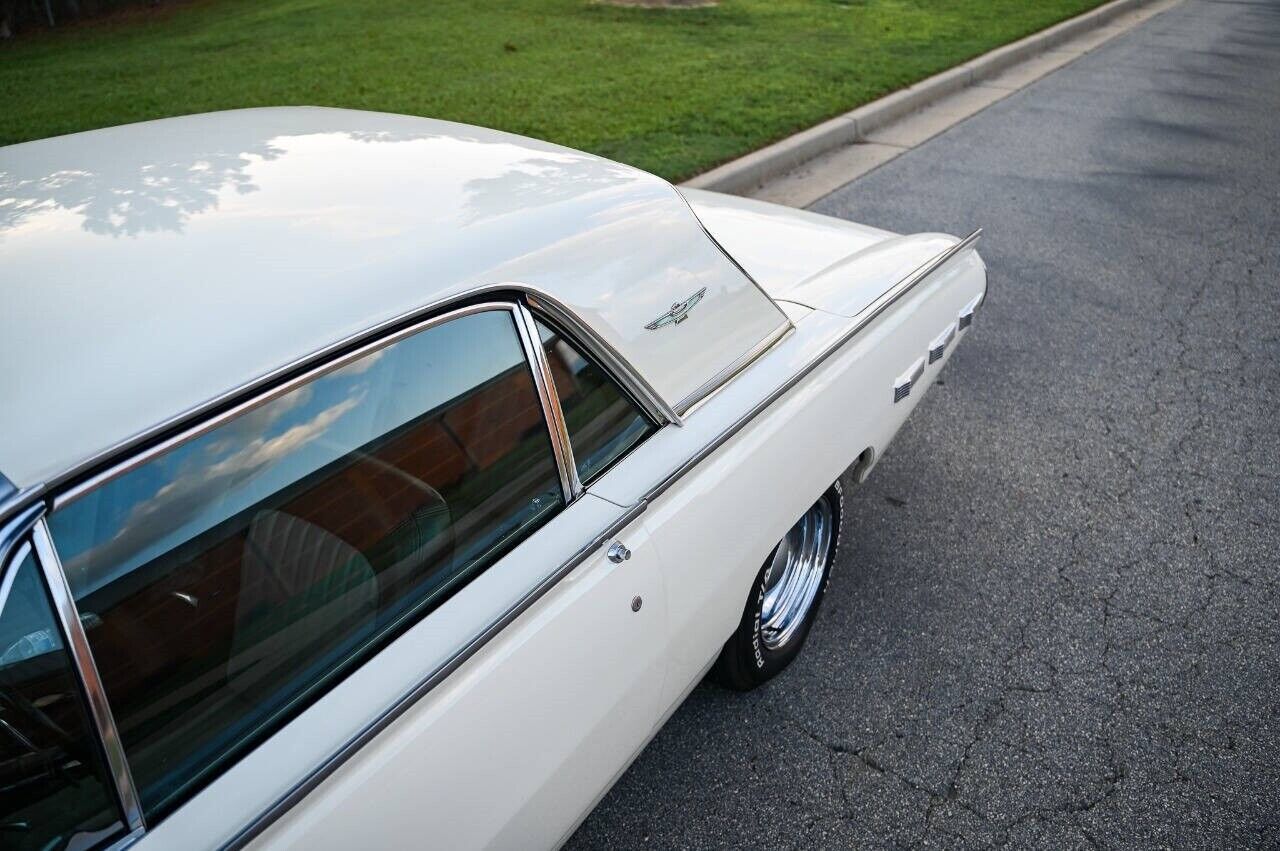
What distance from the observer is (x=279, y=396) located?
4.68 ft

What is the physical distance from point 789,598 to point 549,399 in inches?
49.4

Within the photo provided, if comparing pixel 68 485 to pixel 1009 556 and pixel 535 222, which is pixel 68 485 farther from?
pixel 1009 556

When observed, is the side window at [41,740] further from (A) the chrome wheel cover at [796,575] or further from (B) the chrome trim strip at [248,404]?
(A) the chrome wheel cover at [796,575]

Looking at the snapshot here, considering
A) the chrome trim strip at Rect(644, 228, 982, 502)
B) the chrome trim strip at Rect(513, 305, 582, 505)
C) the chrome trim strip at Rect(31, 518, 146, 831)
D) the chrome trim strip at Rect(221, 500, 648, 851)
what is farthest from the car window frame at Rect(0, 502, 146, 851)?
the chrome trim strip at Rect(644, 228, 982, 502)

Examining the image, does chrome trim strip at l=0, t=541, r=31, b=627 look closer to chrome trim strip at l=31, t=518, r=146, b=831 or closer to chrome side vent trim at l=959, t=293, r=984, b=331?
chrome trim strip at l=31, t=518, r=146, b=831

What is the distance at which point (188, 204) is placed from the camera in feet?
5.60

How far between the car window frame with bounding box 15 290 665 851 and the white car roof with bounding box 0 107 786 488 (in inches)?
1.0

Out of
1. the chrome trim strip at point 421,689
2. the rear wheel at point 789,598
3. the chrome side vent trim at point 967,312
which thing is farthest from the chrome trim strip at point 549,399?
the chrome side vent trim at point 967,312

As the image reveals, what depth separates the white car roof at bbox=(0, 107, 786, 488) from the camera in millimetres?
1312

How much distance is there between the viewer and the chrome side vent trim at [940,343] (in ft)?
9.49

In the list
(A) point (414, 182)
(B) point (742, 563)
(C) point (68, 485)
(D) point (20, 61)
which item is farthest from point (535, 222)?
(D) point (20, 61)

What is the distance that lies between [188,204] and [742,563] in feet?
4.42

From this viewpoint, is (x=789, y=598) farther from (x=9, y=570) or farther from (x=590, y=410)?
(x=9, y=570)

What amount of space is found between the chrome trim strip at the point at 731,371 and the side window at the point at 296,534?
436 mm
